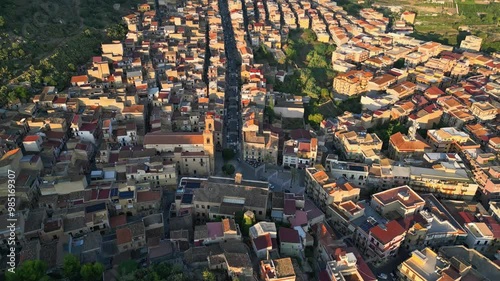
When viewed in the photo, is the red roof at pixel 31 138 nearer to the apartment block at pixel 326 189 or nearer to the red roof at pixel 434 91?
the apartment block at pixel 326 189

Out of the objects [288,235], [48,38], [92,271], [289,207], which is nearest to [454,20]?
[289,207]

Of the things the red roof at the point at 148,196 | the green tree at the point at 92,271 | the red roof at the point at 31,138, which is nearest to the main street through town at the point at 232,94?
the red roof at the point at 148,196

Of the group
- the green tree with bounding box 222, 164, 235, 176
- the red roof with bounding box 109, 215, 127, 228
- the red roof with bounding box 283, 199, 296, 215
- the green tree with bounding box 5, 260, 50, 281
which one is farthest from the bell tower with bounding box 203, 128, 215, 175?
the green tree with bounding box 5, 260, 50, 281

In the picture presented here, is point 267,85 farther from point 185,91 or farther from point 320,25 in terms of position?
point 320,25

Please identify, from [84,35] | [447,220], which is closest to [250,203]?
[447,220]

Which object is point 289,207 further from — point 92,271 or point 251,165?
point 92,271
